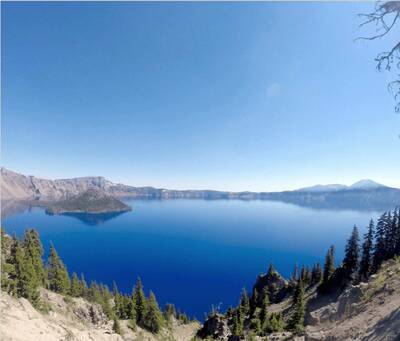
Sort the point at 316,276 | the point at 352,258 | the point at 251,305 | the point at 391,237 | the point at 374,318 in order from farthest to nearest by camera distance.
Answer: the point at 251,305
the point at 316,276
the point at 352,258
the point at 391,237
the point at 374,318

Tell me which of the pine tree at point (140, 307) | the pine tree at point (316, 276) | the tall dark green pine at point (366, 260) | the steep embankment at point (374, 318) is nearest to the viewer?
the steep embankment at point (374, 318)

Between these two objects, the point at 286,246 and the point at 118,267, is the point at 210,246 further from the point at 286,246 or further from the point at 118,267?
the point at 118,267

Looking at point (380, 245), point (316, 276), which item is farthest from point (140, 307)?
point (380, 245)

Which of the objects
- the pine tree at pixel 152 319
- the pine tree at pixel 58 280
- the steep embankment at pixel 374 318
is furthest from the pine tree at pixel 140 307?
the steep embankment at pixel 374 318

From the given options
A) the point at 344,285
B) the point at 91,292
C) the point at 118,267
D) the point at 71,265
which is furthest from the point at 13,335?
the point at 71,265

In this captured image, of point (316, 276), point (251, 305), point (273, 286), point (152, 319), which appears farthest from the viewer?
point (273, 286)

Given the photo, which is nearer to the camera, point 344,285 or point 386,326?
Result: point 386,326

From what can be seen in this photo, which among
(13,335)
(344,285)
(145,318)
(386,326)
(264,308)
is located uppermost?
(386,326)

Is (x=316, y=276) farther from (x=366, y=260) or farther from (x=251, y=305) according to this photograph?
(x=251, y=305)

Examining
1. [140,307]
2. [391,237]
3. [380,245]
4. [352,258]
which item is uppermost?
[391,237]

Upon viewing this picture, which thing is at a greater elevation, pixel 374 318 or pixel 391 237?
pixel 374 318

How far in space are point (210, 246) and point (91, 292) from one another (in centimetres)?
13776

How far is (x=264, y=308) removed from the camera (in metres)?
46.8

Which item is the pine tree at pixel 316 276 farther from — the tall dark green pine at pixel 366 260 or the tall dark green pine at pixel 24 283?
the tall dark green pine at pixel 24 283
